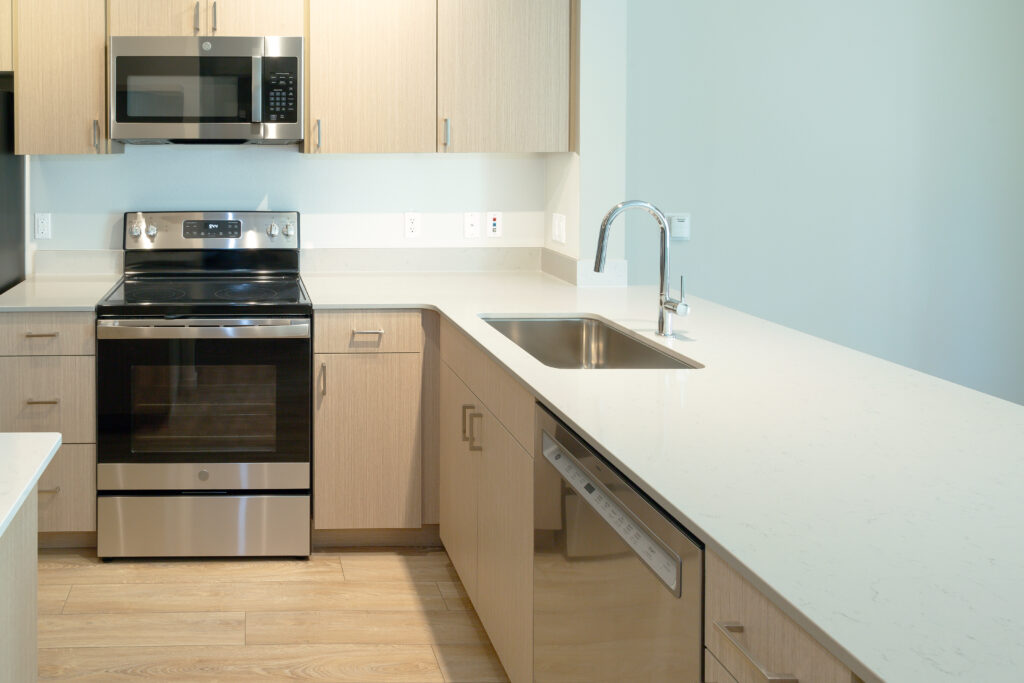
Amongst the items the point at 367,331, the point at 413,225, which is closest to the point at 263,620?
the point at 367,331

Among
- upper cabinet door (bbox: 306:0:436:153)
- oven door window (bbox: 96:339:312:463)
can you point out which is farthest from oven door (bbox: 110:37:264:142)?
oven door window (bbox: 96:339:312:463)

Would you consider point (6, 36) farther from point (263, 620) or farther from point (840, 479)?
point (840, 479)

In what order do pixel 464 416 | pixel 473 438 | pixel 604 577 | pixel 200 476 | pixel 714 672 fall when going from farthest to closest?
pixel 200 476 < pixel 464 416 < pixel 473 438 < pixel 604 577 < pixel 714 672

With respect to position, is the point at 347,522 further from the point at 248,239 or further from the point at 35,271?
the point at 35,271

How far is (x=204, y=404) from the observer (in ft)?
12.1

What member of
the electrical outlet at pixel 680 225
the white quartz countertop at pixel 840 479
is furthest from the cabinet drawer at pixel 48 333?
the electrical outlet at pixel 680 225

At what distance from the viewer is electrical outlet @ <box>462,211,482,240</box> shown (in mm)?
4418

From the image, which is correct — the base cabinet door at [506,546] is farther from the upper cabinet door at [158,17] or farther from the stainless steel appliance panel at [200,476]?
the upper cabinet door at [158,17]

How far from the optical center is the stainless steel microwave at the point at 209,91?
151 inches

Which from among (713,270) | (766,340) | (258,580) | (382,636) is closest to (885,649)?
(766,340)

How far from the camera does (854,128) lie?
14.1 feet

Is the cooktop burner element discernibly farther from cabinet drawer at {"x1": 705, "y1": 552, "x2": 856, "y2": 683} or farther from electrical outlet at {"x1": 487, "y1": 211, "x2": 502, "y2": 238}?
cabinet drawer at {"x1": 705, "y1": 552, "x2": 856, "y2": 683}

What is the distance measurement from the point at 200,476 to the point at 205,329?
459mm

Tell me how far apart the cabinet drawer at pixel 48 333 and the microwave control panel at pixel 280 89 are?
0.88 m
